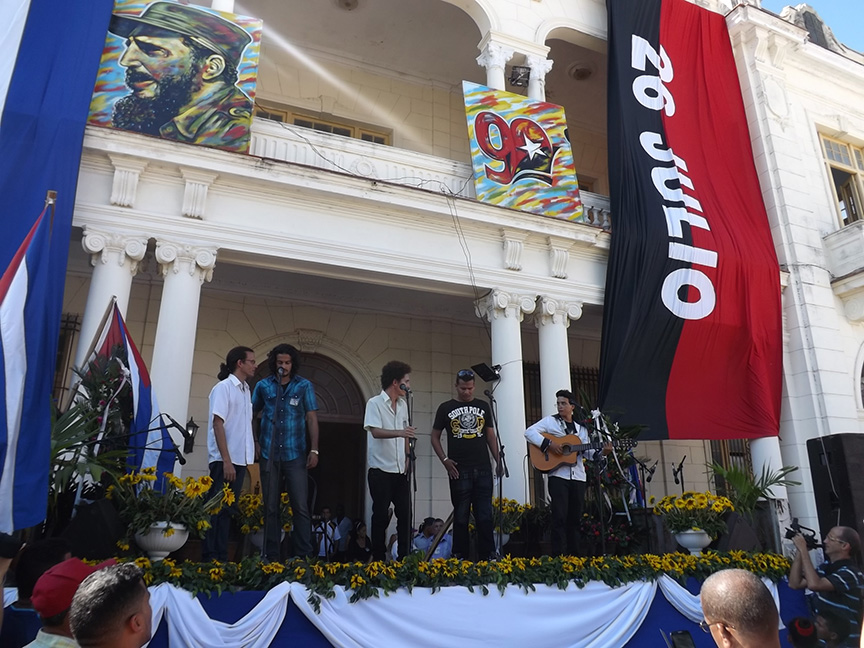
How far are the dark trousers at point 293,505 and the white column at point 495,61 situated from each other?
734cm

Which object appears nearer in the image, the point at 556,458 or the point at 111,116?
the point at 556,458

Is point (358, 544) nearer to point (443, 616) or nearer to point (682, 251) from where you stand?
point (443, 616)

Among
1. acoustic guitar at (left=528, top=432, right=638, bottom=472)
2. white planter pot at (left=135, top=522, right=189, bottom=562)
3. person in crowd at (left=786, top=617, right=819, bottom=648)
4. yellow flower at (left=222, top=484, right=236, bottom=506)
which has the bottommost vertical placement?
person in crowd at (left=786, top=617, right=819, bottom=648)

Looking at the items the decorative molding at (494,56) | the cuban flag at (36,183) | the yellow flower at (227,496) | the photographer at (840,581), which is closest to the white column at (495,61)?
the decorative molding at (494,56)

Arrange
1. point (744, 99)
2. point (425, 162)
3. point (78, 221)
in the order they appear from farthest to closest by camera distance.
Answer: point (744, 99)
point (425, 162)
point (78, 221)

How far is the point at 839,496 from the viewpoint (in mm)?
8242

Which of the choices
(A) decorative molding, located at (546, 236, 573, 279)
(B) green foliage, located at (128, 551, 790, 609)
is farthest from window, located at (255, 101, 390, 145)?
(B) green foliage, located at (128, 551, 790, 609)

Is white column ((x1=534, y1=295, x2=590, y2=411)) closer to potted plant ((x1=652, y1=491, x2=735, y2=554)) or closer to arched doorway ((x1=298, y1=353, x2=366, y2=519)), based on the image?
potted plant ((x1=652, y1=491, x2=735, y2=554))

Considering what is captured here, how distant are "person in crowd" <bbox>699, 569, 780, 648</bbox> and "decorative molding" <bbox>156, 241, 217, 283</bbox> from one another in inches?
281

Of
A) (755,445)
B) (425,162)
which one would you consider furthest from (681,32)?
(755,445)

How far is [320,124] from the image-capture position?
1273cm

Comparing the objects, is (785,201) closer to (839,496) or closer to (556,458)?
(839,496)

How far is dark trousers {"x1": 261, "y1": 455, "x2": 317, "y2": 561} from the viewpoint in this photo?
20.0ft

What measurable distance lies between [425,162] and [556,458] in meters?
5.08
